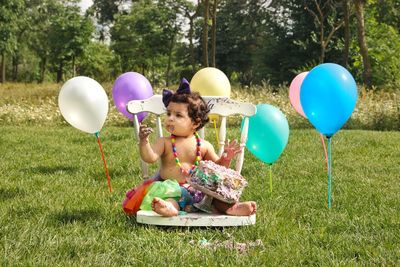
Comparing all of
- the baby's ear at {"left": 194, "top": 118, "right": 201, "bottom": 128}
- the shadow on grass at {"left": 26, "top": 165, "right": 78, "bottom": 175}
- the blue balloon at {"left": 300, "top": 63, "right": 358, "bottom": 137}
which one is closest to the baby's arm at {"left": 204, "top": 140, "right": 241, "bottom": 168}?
the baby's ear at {"left": 194, "top": 118, "right": 201, "bottom": 128}

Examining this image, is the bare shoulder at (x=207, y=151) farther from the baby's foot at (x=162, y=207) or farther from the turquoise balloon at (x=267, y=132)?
the turquoise balloon at (x=267, y=132)

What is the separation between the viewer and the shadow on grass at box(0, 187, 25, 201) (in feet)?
15.4

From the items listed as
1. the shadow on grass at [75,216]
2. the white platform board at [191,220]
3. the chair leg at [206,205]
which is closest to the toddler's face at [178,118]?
the chair leg at [206,205]

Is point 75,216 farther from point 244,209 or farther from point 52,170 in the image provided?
point 52,170

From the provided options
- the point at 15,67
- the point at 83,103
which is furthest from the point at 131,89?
the point at 15,67

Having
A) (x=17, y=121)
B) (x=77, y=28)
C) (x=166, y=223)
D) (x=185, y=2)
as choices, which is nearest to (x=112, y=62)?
(x=77, y=28)

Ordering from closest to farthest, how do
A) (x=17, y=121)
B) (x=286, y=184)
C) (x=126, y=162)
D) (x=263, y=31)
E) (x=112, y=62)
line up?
(x=286, y=184), (x=126, y=162), (x=17, y=121), (x=263, y=31), (x=112, y=62)

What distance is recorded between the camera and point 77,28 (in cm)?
3159

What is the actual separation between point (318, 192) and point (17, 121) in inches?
428

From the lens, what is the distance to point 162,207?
3639mm

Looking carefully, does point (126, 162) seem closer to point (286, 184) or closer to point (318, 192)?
point (286, 184)

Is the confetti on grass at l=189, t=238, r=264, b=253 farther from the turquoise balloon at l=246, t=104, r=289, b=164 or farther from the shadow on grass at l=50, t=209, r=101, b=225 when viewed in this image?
the turquoise balloon at l=246, t=104, r=289, b=164

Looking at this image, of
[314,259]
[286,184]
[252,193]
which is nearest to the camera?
[314,259]

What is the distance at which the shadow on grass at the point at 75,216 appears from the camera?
3.84m
